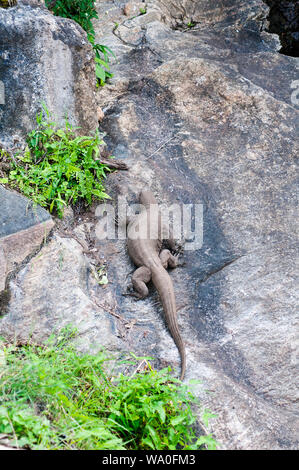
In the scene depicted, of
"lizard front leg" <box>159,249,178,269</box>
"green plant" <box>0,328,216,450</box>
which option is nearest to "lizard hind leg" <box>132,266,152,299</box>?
"lizard front leg" <box>159,249,178,269</box>

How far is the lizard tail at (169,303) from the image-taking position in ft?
15.4

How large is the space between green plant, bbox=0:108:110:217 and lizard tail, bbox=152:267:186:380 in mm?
1350

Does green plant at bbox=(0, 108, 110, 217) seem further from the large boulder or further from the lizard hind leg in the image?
the lizard hind leg

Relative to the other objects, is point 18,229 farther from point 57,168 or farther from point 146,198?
point 146,198

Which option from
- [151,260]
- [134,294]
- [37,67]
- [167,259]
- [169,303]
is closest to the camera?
[169,303]

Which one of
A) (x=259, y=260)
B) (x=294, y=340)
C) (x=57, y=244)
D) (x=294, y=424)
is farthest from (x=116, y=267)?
(x=294, y=424)

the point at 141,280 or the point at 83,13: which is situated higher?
the point at 83,13

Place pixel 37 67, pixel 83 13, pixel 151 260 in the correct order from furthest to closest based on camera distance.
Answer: pixel 83 13 < pixel 37 67 < pixel 151 260

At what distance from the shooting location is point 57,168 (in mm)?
5746

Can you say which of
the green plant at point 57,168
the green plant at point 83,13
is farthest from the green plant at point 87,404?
the green plant at point 83,13

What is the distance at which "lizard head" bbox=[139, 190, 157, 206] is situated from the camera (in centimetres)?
600

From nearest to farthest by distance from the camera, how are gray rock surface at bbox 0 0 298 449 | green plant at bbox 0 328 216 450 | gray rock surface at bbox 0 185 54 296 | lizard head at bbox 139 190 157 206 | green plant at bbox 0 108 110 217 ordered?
A: green plant at bbox 0 328 216 450
gray rock surface at bbox 0 0 298 449
gray rock surface at bbox 0 185 54 296
green plant at bbox 0 108 110 217
lizard head at bbox 139 190 157 206

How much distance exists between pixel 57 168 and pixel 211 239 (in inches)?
83.2

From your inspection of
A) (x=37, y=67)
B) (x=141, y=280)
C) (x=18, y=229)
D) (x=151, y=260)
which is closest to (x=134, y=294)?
(x=141, y=280)
